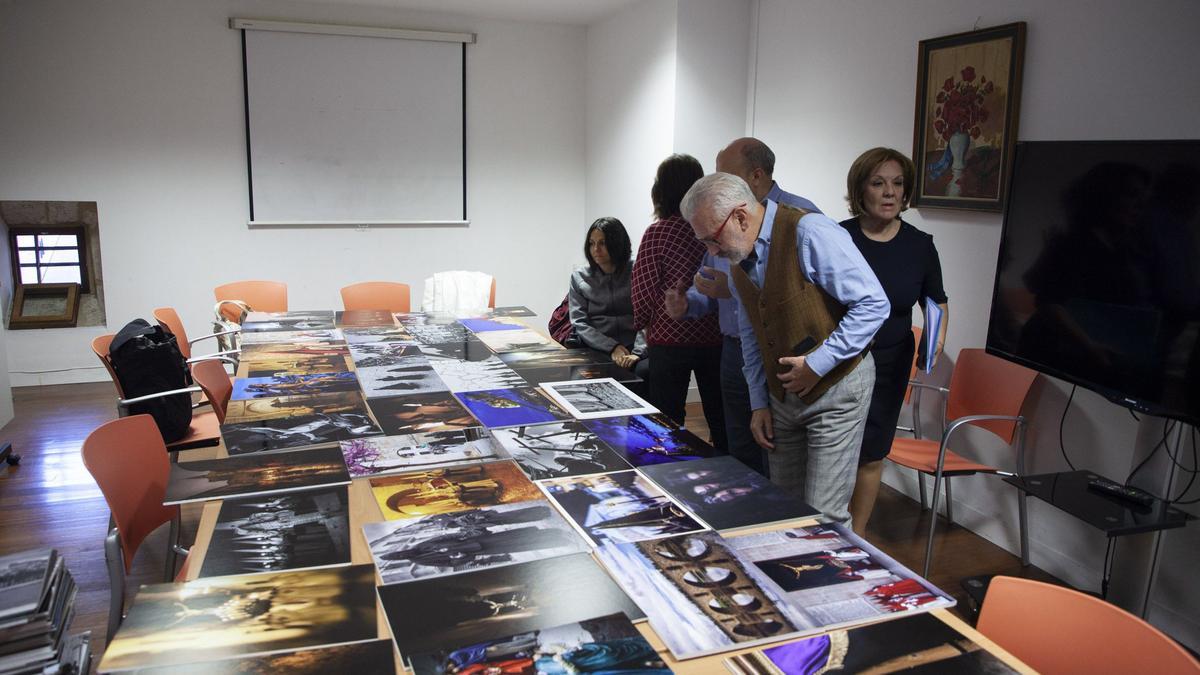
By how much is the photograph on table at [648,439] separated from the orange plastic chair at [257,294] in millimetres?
3284

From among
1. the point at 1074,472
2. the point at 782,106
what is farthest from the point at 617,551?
the point at 782,106

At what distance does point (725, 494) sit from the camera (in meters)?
1.80

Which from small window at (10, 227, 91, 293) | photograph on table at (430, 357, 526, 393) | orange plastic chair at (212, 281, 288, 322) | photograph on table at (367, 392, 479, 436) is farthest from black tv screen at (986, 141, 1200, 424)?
small window at (10, 227, 91, 293)

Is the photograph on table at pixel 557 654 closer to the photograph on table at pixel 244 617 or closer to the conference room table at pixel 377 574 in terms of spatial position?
the conference room table at pixel 377 574

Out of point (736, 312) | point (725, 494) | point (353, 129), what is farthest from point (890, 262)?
point (353, 129)

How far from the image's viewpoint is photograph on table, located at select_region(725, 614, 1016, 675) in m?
1.19

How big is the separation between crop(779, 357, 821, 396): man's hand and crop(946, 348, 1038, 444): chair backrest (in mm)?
1327

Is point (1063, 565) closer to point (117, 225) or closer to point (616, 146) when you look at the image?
point (616, 146)

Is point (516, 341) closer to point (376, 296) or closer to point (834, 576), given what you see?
point (376, 296)

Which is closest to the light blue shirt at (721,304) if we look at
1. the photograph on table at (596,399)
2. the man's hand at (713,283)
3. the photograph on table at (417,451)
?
the man's hand at (713,283)

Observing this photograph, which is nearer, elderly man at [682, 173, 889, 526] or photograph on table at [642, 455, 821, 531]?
photograph on table at [642, 455, 821, 531]

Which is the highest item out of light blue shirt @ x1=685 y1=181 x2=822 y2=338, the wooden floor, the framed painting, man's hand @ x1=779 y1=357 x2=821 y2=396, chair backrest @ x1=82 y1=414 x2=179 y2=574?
the framed painting

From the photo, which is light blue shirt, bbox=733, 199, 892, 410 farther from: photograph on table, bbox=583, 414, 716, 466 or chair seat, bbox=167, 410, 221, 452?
chair seat, bbox=167, 410, 221, 452

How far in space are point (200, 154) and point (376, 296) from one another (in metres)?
2.07
